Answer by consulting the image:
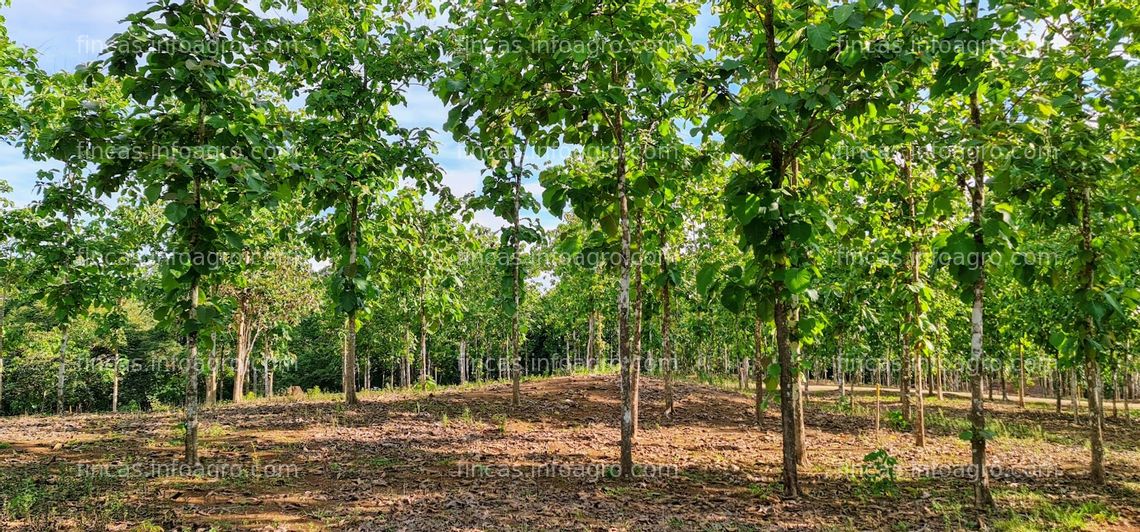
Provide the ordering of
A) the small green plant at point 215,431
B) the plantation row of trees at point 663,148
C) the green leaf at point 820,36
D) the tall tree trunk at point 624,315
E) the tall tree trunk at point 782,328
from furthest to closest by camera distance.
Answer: the small green plant at point 215,431 < the tall tree trunk at point 624,315 < the tall tree trunk at point 782,328 < the plantation row of trees at point 663,148 < the green leaf at point 820,36

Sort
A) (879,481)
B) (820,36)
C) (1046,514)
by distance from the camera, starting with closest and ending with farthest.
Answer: (820,36) → (1046,514) → (879,481)

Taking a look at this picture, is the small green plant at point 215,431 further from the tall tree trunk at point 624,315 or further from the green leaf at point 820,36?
the green leaf at point 820,36

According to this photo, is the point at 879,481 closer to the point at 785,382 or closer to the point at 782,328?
the point at 785,382

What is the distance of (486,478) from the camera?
883cm

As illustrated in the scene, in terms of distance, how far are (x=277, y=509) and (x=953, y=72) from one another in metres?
8.87

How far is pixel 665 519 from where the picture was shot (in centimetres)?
716

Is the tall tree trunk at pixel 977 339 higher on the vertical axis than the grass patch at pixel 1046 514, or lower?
higher

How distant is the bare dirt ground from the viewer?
6883mm

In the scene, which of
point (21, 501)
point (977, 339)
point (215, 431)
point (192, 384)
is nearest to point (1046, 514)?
point (977, 339)

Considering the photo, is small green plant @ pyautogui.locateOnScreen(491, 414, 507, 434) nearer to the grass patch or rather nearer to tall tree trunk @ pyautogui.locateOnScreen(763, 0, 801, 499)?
tall tree trunk @ pyautogui.locateOnScreen(763, 0, 801, 499)

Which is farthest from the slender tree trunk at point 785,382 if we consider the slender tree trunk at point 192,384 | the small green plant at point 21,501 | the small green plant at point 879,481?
the small green plant at point 21,501

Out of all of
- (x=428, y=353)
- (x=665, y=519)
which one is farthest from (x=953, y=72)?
(x=428, y=353)

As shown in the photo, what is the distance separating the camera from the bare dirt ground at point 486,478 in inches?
271

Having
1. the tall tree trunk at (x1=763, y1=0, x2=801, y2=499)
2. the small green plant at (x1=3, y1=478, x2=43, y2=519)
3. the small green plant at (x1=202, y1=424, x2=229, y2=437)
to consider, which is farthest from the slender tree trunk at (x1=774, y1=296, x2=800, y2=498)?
the small green plant at (x1=202, y1=424, x2=229, y2=437)
